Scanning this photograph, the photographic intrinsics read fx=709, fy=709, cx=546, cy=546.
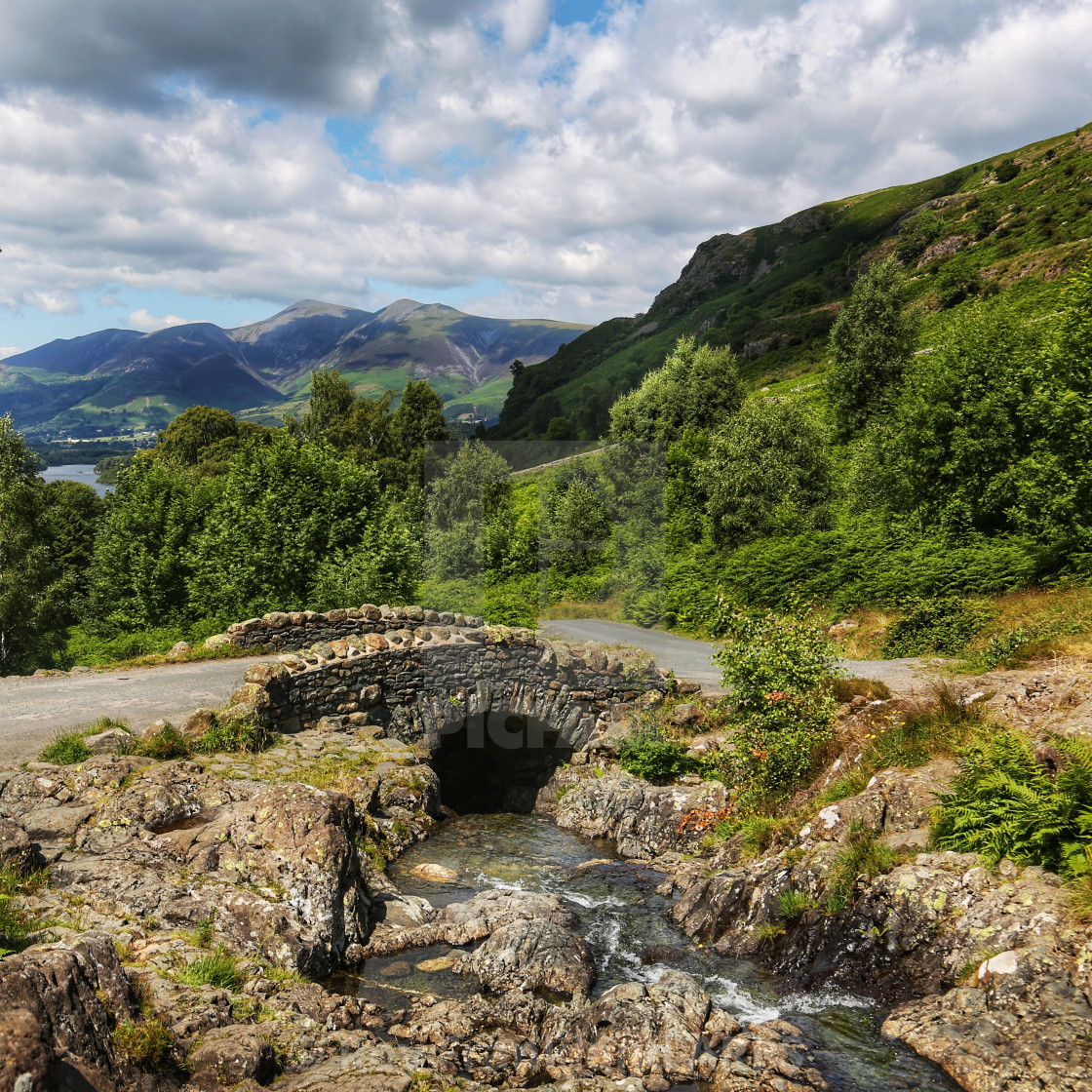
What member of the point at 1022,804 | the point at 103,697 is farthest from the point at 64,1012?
the point at 103,697

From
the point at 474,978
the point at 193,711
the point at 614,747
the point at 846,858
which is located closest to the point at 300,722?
the point at 193,711

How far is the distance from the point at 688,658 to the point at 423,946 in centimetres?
1486

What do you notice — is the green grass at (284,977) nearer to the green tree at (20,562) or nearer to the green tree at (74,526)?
the green tree at (20,562)

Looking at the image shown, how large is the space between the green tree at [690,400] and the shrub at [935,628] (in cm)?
2945

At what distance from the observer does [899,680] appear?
15547mm

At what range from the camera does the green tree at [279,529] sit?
24516 millimetres

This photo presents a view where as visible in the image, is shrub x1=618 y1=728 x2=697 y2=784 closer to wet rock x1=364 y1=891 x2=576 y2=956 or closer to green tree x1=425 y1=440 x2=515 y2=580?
wet rock x1=364 y1=891 x2=576 y2=956

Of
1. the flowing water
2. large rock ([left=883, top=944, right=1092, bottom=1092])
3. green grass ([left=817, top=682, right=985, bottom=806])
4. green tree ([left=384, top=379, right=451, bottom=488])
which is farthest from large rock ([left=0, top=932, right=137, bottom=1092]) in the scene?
green tree ([left=384, top=379, right=451, bottom=488])

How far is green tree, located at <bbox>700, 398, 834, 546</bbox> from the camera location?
107ft

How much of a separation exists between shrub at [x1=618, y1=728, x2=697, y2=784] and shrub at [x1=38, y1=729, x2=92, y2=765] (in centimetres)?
999

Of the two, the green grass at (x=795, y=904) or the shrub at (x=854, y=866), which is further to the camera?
the green grass at (x=795, y=904)

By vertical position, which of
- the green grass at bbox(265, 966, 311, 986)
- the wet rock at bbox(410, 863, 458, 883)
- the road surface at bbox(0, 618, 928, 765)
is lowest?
the wet rock at bbox(410, 863, 458, 883)

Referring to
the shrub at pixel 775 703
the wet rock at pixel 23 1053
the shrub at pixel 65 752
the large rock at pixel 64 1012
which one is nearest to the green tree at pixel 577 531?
the shrub at pixel 775 703

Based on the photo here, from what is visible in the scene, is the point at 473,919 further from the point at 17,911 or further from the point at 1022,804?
the point at 1022,804
